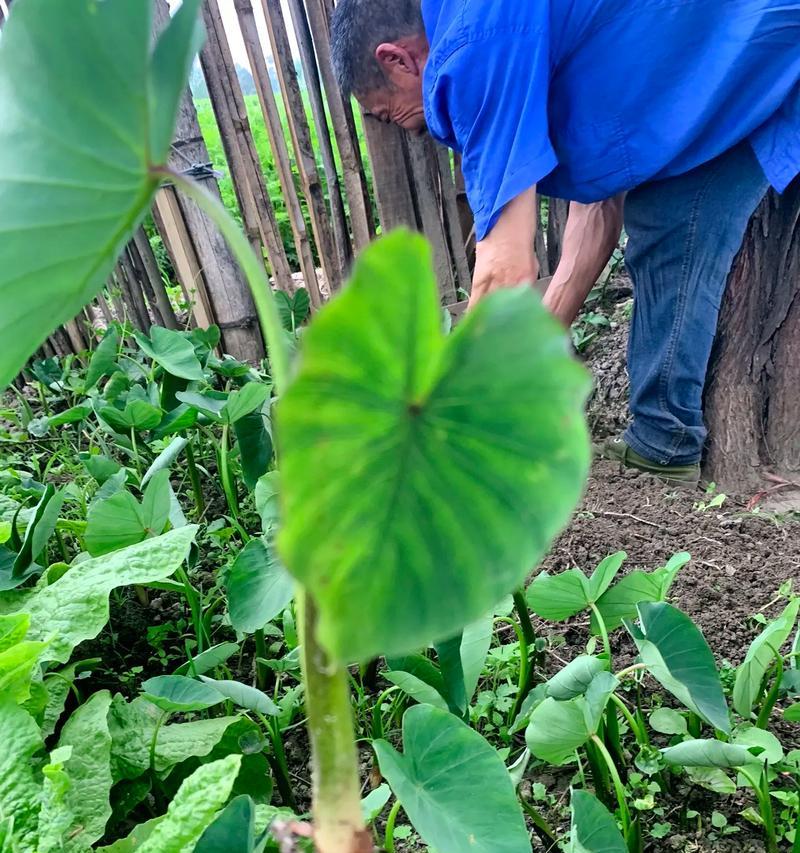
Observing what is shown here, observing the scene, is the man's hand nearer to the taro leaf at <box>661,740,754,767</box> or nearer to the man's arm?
the man's arm

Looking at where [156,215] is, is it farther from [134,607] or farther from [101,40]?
[101,40]

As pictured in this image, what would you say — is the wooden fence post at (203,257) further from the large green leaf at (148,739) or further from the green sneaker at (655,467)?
the large green leaf at (148,739)

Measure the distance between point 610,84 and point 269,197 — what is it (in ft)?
4.61

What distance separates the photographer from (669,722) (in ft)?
3.19

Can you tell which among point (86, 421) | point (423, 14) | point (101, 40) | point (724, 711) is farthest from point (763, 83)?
point (86, 421)

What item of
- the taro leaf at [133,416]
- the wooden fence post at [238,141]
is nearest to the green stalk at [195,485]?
the taro leaf at [133,416]

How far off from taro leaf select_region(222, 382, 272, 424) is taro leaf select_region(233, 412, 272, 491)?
0.03 metres

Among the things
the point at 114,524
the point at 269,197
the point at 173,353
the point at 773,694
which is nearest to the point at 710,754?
the point at 773,694

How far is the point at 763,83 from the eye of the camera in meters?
1.58

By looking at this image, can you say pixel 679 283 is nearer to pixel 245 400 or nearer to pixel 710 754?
pixel 245 400

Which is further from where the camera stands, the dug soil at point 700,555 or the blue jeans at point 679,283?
the blue jeans at point 679,283

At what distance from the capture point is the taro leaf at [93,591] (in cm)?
94

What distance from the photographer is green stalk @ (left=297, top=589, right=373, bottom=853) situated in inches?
12.3

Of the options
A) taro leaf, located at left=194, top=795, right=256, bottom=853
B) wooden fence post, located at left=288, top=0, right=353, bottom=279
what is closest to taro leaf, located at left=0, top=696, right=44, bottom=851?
taro leaf, located at left=194, top=795, right=256, bottom=853
